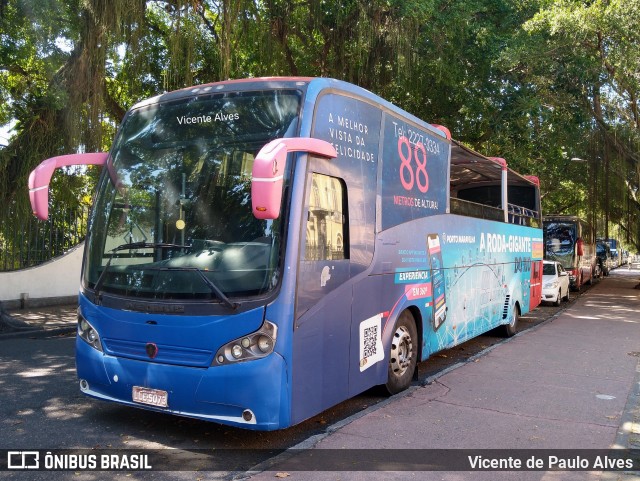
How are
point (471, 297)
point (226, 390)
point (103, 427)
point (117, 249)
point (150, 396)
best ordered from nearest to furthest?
point (226, 390), point (150, 396), point (117, 249), point (103, 427), point (471, 297)

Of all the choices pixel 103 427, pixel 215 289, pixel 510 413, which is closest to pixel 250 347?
pixel 215 289

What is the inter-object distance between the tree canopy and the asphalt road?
19.9ft

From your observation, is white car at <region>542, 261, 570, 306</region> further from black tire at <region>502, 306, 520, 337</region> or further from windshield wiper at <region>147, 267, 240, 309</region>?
windshield wiper at <region>147, 267, 240, 309</region>

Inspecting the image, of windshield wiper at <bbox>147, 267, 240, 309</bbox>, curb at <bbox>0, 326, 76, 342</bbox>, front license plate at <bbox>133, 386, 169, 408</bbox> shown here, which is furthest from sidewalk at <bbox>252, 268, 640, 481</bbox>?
curb at <bbox>0, 326, 76, 342</bbox>

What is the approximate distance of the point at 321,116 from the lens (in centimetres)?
524

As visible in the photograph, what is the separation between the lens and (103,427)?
5.46 meters

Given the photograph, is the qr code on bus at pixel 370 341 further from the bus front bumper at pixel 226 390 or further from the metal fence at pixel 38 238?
the metal fence at pixel 38 238

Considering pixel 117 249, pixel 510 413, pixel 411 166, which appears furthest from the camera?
pixel 411 166

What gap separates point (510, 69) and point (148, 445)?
47.3 feet

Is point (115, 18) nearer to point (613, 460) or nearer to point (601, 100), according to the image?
point (613, 460)

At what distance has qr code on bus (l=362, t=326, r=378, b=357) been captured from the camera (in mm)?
5887

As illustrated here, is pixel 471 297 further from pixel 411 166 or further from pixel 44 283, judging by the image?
pixel 44 283

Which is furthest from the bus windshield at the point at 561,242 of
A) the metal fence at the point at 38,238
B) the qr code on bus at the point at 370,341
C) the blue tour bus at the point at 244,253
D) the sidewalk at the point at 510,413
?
the qr code on bus at the point at 370,341

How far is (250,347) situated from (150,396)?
1.03 m
